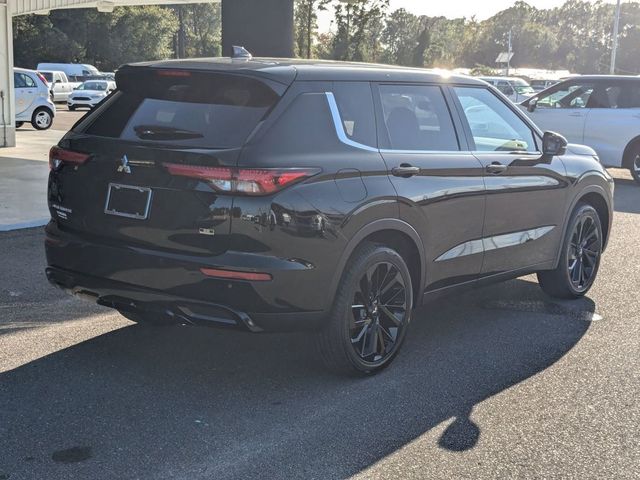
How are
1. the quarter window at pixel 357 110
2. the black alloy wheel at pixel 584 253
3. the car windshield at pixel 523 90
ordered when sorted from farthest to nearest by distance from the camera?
1. the car windshield at pixel 523 90
2. the black alloy wheel at pixel 584 253
3. the quarter window at pixel 357 110

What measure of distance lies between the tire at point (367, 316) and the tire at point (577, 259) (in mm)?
2077

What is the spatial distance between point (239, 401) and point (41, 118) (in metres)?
19.8

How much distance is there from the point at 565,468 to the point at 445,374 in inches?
48.6

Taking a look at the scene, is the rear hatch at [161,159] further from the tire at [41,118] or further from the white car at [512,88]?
the white car at [512,88]

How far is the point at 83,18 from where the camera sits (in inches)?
2178

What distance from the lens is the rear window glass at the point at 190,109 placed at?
4195 millimetres

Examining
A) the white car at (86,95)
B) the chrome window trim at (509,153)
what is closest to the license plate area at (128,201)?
the chrome window trim at (509,153)

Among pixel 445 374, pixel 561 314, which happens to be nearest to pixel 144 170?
pixel 445 374

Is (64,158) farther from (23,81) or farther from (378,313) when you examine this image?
(23,81)

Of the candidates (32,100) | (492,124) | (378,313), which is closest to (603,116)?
(492,124)

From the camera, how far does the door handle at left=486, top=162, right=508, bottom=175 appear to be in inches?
213

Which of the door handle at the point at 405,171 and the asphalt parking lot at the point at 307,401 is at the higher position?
the door handle at the point at 405,171

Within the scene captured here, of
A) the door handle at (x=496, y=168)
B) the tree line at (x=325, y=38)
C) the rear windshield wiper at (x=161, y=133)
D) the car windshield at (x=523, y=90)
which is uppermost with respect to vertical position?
the tree line at (x=325, y=38)

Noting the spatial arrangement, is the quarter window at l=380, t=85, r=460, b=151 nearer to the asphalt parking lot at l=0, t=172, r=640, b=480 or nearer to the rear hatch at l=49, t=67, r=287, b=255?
the rear hatch at l=49, t=67, r=287, b=255
